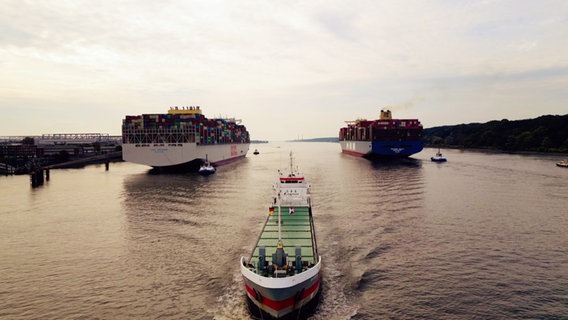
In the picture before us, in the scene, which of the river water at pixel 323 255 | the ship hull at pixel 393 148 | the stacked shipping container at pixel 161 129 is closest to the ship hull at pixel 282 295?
the river water at pixel 323 255

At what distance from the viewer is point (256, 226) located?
43.0m

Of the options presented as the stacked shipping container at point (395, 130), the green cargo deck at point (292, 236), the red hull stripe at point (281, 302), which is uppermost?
the stacked shipping container at point (395, 130)

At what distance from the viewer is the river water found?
23.5m

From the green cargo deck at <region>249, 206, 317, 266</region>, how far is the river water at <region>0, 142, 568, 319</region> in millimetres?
2578

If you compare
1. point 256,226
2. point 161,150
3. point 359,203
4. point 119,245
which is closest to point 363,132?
point 161,150

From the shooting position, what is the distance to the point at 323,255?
106 feet

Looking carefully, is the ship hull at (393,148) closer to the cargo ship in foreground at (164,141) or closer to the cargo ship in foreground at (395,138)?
the cargo ship in foreground at (395,138)

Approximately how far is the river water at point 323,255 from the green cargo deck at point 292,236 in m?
2.58

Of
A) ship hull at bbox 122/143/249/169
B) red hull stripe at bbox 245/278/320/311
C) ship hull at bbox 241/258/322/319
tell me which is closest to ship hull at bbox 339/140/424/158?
ship hull at bbox 122/143/249/169

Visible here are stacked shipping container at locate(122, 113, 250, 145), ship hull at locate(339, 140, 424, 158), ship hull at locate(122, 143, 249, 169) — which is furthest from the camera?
ship hull at locate(339, 140, 424, 158)

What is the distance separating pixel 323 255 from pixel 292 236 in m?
3.63

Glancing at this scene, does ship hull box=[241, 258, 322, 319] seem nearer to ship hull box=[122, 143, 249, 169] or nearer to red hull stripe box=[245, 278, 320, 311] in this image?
red hull stripe box=[245, 278, 320, 311]

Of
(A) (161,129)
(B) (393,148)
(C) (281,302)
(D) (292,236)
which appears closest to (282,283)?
(C) (281,302)

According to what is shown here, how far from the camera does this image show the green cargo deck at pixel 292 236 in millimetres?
26438
